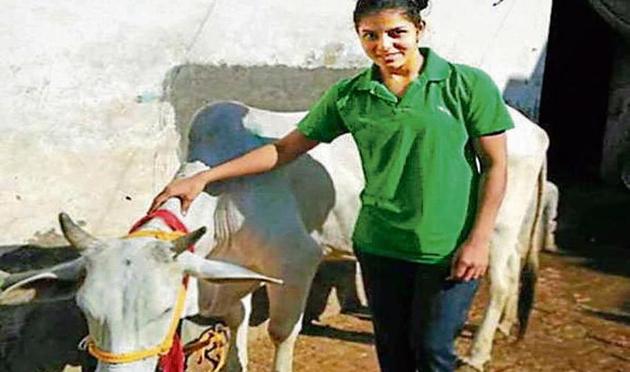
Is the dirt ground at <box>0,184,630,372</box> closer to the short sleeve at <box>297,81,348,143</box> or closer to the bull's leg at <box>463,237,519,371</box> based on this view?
the bull's leg at <box>463,237,519,371</box>

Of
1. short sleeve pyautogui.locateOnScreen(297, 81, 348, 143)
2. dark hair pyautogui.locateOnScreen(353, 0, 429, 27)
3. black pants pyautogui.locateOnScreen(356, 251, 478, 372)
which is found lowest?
black pants pyautogui.locateOnScreen(356, 251, 478, 372)

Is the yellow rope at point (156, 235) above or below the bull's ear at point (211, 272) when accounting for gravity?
above

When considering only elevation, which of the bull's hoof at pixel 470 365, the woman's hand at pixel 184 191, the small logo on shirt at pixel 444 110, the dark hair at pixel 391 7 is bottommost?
the bull's hoof at pixel 470 365

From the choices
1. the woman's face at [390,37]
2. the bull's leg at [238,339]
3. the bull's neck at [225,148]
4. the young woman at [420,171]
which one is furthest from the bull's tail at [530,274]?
the woman's face at [390,37]

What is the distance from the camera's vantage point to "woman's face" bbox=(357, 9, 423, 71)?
3.34 meters

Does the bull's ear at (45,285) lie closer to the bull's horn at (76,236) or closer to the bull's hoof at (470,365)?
the bull's horn at (76,236)

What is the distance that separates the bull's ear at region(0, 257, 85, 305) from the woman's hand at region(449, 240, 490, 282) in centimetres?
114

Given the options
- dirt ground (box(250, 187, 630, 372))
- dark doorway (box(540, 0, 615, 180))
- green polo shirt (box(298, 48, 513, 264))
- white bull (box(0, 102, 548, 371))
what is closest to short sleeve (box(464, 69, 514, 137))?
green polo shirt (box(298, 48, 513, 264))

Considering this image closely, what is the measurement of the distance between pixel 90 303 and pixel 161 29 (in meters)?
2.46

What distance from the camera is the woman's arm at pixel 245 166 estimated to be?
3879mm

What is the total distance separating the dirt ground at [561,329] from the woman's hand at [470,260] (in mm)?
1999

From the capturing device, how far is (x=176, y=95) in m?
5.62

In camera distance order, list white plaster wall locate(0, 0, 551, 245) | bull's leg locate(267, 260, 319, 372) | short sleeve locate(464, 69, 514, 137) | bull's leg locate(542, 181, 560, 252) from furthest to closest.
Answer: bull's leg locate(542, 181, 560, 252) → white plaster wall locate(0, 0, 551, 245) → bull's leg locate(267, 260, 319, 372) → short sleeve locate(464, 69, 514, 137)

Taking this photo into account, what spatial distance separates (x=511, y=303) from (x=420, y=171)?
7.91ft
